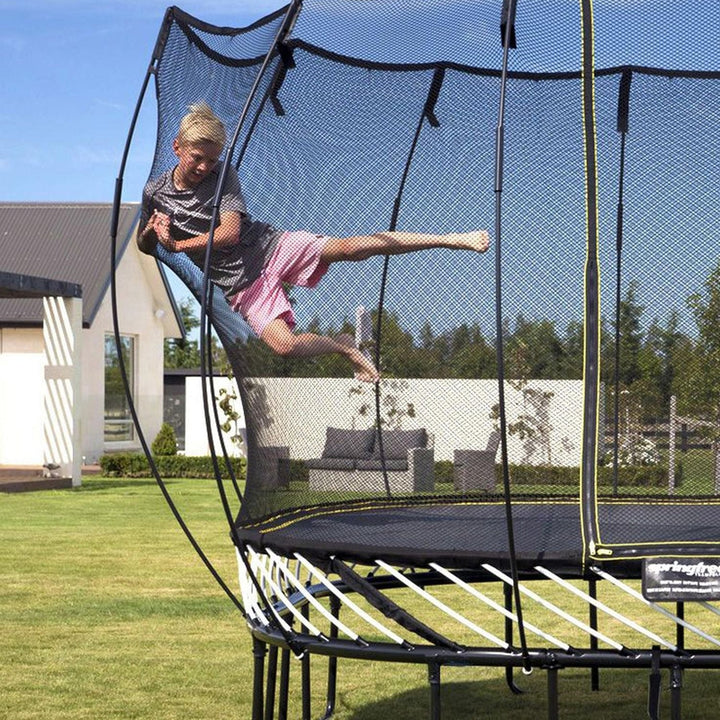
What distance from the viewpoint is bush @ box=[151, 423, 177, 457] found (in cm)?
2042

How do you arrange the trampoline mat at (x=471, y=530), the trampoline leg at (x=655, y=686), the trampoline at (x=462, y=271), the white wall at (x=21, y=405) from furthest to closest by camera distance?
the white wall at (x=21, y=405) → the trampoline at (x=462, y=271) → the trampoline mat at (x=471, y=530) → the trampoline leg at (x=655, y=686)

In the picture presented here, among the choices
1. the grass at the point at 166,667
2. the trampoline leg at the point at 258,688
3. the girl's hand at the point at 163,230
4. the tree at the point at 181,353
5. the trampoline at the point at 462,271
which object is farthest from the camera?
the tree at the point at 181,353

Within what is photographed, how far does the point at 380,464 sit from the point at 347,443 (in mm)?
177

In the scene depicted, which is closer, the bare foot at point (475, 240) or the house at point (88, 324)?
the bare foot at point (475, 240)

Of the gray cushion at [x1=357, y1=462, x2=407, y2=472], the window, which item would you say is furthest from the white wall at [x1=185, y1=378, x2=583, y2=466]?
the window

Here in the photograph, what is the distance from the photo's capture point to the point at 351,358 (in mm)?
3600

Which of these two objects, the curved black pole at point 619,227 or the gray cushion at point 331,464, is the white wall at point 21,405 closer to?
the gray cushion at point 331,464

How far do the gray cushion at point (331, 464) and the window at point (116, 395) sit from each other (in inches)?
727

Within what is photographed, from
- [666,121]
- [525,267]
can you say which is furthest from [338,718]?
[666,121]

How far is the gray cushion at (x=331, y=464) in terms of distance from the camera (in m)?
3.66

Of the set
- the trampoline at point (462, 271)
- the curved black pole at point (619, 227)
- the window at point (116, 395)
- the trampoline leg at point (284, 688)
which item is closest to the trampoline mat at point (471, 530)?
the trampoline at point (462, 271)

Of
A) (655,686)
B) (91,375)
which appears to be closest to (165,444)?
(91,375)

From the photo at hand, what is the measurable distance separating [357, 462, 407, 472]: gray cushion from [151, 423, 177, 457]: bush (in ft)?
55.2

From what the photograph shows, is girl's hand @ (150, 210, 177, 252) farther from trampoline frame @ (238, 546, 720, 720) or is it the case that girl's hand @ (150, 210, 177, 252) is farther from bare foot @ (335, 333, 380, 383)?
trampoline frame @ (238, 546, 720, 720)
